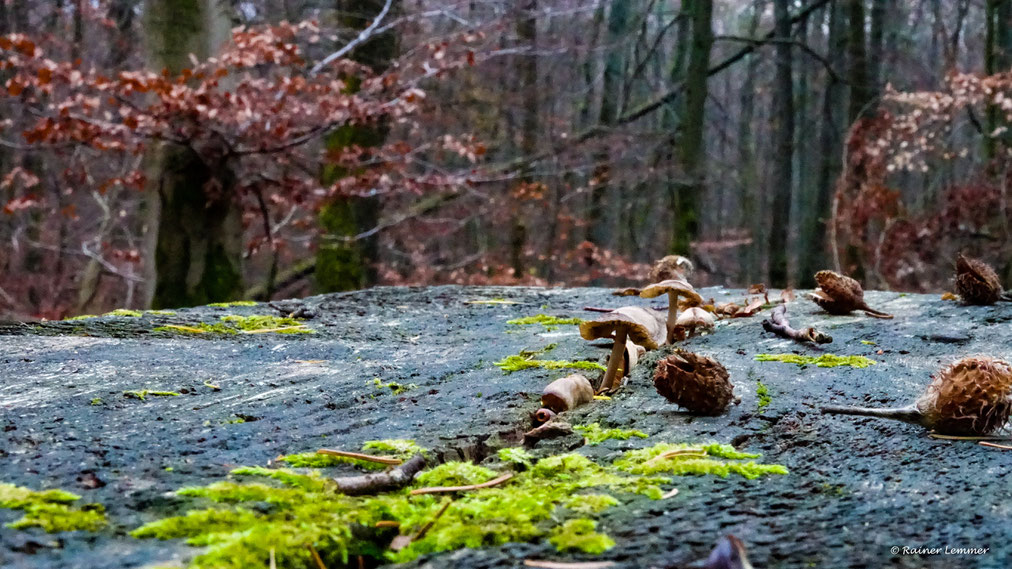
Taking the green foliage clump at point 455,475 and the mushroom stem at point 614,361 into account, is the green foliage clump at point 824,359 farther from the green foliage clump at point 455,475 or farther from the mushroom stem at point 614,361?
the green foliage clump at point 455,475

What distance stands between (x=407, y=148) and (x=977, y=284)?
5.05 metres

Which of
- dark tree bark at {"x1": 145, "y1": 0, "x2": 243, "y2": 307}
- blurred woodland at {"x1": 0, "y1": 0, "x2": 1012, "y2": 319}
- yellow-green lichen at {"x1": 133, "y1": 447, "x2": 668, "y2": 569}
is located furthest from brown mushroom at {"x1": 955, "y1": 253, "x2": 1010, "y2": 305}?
dark tree bark at {"x1": 145, "y1": 0, "x2": 243, "y2": 307}

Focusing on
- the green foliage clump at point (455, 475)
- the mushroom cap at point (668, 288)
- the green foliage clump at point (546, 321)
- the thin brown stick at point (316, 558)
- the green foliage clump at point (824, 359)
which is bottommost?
the thin brown stick at point (316, 558)

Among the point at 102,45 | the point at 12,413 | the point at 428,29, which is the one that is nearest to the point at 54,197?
the point at 102,45

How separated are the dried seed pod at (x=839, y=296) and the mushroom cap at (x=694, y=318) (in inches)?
21.6

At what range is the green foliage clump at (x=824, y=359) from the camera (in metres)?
1.97

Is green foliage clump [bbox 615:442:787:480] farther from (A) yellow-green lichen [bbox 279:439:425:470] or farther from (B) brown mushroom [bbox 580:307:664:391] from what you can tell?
(B) brown mushroom [bbox 580:307:664:391]

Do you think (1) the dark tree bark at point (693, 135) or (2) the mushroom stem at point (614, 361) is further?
(1) the dark tree bark at point (693, 135)

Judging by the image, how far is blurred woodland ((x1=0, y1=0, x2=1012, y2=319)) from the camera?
568 cm

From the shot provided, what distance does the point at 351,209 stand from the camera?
336 inches

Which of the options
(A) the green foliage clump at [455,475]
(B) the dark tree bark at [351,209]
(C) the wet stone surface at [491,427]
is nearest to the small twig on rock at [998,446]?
(C) the wet stone surface at [491,427]

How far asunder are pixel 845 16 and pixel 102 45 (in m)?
12.8

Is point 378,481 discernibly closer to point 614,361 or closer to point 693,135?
point 614,361

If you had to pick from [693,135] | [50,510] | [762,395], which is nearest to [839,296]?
[762,395]
